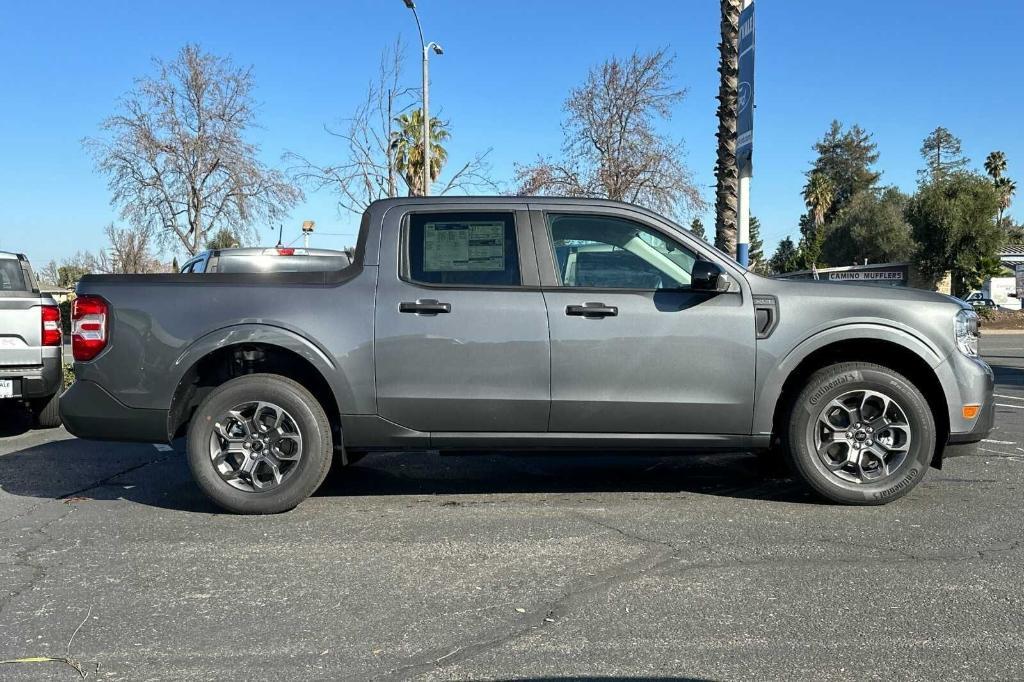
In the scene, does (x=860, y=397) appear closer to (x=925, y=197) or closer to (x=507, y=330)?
(x=507, y=330)

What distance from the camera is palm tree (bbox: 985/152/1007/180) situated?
63531 mm

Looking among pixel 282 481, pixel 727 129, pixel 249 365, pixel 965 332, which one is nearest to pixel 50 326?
pixel 249 365

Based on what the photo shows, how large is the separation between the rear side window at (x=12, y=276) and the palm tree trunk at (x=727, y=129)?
982cm

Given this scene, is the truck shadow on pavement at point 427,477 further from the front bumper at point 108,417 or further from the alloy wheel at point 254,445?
the front bumper at point 108,417

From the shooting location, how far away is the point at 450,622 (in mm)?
3346

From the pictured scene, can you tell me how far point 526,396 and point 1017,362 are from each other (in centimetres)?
1461

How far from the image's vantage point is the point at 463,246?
5055 millimetres

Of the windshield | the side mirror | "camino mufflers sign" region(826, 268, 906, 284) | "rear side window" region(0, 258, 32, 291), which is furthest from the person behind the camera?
"camino mufflers sign" region(826, 268, 906, 284)

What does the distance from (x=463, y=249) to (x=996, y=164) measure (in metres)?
71.2

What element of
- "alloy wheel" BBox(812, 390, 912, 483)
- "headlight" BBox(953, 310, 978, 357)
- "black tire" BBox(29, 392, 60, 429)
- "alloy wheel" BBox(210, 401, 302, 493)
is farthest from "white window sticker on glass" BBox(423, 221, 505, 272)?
"black tire" BBox(29, 392, 60, 429)

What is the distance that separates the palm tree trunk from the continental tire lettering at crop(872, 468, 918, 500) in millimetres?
8627

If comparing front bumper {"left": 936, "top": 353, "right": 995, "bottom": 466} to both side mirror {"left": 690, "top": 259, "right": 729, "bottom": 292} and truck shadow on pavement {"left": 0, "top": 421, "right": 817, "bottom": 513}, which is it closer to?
truck shadow on pavement {"left": 0, "top": 421, "right": 817, "bottom": 513}

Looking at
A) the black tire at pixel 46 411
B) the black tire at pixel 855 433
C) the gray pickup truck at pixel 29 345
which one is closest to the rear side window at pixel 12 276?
the gray pickup truck at pixel 29 345

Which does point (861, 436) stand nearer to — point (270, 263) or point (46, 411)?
point (270, 263)
